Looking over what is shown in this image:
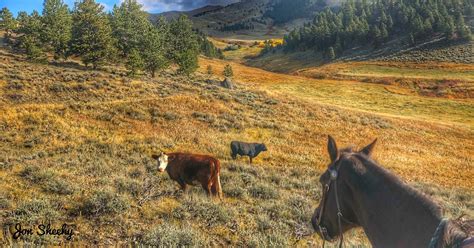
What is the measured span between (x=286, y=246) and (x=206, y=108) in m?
A: 24.6

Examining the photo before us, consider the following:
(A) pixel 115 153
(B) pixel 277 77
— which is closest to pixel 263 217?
(A) pixel 115 153

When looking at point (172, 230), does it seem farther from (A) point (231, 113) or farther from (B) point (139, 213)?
(A) point (231, 113)

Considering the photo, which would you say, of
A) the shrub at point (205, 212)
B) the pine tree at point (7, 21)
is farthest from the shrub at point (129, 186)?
the pine tree at point (7, 21)

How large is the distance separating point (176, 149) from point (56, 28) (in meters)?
44.1

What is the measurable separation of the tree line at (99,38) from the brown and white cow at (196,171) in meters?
34.8

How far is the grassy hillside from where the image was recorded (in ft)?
23.9

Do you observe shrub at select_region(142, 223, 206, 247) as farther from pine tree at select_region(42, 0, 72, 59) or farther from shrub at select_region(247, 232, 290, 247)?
pine tree at select_region(42, 0, 72, 59)

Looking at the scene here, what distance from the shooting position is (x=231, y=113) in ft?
98.9

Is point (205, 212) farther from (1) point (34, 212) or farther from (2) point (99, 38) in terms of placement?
(2) point (99, 38)

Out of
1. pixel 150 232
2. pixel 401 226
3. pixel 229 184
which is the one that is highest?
pixel 401 226

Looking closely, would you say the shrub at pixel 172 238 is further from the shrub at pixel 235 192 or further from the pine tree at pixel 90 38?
the pine tree at pixel 90 38

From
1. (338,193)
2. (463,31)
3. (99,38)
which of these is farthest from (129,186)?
(463,31)

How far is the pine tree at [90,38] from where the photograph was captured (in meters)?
46.8

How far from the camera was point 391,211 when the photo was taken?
3.05 metres
